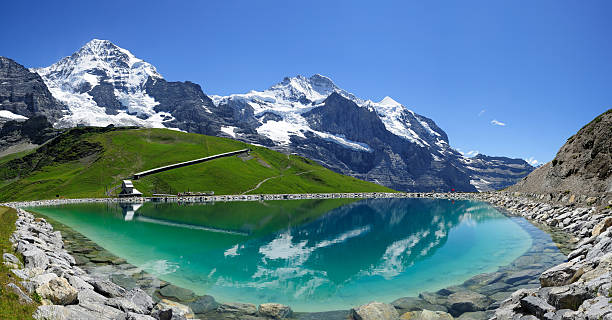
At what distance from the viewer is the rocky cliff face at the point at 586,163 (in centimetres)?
4897

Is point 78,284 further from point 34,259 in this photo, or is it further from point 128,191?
point 128,191

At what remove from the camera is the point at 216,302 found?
2270cm

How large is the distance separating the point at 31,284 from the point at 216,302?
11.4 m

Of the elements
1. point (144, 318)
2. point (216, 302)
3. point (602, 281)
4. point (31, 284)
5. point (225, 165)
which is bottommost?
point (216, 302)

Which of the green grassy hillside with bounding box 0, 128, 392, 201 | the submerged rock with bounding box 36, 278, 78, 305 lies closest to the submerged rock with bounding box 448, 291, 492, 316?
the submerged rock with bounding box 36, 278, 78, 305

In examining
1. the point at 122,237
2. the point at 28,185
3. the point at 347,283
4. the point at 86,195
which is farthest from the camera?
the point at 28,185

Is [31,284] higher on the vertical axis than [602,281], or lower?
lower

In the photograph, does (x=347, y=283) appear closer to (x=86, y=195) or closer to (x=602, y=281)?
(x=602, y=281)

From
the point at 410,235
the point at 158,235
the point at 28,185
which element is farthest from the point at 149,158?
the point at 410,235

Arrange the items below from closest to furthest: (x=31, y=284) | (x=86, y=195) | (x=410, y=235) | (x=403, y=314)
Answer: (x=31, y=284) < (x=403, y=314) < (x=410, y=235) < (x=86, y=195)

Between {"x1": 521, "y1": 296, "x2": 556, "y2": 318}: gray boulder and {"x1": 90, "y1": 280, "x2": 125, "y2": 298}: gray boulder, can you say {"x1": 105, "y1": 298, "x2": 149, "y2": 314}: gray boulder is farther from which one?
{"x1": 521, "y1": 296, "x2": 556, "y2": 318}: gray boulder

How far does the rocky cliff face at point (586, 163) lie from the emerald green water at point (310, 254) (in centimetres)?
1226

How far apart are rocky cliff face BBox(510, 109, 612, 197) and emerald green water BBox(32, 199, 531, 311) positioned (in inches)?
483

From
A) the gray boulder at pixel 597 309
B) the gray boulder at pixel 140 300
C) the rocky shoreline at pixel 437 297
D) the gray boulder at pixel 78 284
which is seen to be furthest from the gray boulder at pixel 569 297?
the gray boulder at pixel 78 284
